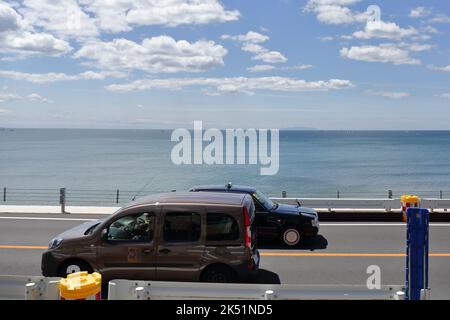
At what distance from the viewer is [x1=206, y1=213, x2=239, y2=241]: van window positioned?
7.67 meters

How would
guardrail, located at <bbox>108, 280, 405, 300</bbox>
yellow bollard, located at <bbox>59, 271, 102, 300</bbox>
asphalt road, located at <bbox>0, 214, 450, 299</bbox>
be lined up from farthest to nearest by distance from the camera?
1. asphalt road, located at <bbox>0, 214, 450, 299</bbox>
2. guardrail, located at <bbox>108, 280, 405, 300</bbox>
3. yellow bollard, located at <bbox>59, 271, 102, 300</bbox>

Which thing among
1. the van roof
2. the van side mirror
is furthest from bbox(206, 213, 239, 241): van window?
the van side mirror

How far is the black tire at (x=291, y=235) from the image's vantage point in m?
11.7

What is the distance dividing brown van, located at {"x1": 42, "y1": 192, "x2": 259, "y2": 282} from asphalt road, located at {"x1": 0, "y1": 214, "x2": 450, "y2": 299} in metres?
1.72

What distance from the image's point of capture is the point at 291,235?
11688 mm

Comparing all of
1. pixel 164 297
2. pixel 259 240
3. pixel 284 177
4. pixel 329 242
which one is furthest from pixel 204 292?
pixel 284 177

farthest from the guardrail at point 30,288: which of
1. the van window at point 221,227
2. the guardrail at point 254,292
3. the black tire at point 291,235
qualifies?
the black tire at point 291,235

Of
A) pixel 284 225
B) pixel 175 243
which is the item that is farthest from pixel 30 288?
pixel 284 225

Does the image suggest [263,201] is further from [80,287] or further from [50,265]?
[80,287]

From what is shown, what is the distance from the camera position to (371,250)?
11492mm

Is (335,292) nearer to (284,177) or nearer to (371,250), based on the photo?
(371,250)

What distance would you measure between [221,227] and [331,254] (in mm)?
4505

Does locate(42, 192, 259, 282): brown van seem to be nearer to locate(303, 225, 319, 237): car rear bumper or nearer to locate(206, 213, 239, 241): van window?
locate(206, 213, 239, 241): van window

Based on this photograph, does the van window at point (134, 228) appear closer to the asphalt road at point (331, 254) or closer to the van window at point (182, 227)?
the van window at point (182, 227)
